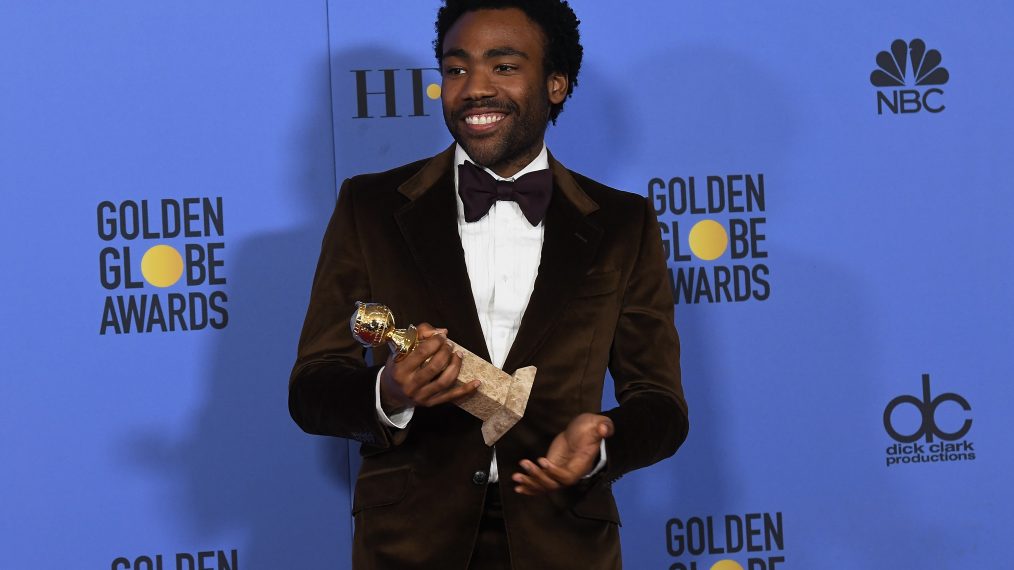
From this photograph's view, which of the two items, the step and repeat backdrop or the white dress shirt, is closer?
the white dress shirt

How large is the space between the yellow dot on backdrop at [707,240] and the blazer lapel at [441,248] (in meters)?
1.02

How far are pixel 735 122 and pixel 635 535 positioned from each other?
112cm

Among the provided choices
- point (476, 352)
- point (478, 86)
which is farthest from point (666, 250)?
point (476, 352)

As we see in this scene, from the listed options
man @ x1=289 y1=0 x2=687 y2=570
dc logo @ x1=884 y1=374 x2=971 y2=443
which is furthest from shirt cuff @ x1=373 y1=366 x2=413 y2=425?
dc logo @ x1=884 y1=374 x2=971 y2=443

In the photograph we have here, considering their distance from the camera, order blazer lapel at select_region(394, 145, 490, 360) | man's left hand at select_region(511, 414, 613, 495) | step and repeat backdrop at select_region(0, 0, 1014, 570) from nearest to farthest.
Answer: man's left hand at select_region(511, 414, 613, 495) < blazer lapel at select_region(394, 145, 490, 360) < step and repeat backdrop at select_region(0, 0, 1014, 570)

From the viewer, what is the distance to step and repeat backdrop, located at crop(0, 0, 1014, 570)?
2.86 m

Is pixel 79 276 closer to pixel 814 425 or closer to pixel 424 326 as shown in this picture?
pixel 424 326

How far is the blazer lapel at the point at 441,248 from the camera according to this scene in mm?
2006

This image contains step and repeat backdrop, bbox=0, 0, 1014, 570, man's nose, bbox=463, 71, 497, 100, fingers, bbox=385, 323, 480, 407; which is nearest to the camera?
fingers, bbox=385, 323, 480, 407

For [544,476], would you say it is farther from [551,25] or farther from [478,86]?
[551,25]

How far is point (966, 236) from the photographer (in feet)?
10.3

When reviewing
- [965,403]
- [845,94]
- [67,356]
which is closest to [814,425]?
[965,403]

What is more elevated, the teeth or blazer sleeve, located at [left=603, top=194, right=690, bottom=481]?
the teeth

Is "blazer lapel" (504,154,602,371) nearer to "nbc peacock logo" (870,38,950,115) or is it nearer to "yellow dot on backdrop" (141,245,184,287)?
"yellow dot on backdrop" (141,245,184,287)
